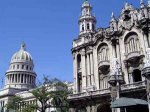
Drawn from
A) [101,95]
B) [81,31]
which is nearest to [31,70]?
[81,31]

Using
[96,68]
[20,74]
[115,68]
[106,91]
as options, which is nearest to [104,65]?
[96,68]

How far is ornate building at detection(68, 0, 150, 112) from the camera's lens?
48.6 m

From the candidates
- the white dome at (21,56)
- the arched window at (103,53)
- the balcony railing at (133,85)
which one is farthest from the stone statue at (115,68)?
the white dome at (21,56)

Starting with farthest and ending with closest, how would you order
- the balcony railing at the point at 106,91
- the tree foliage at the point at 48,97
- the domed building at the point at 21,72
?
the domed building at the point at 21,72 → the tree foliage at the point at 48,97 → the balcony railing at the point at 106,91

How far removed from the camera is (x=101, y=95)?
2016 inches

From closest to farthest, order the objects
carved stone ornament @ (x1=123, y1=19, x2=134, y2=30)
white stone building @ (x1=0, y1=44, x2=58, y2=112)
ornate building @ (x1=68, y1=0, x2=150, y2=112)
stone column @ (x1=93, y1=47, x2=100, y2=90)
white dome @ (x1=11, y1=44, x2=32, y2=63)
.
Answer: ornate building @ (x1=68, y1=0, x2=150, y2=112) < carved stone ornament @ (x1=123, y1=19, x2=134, y2=30) < stone column @ (x1=93, y1=47, x2=100, y2=90) < white stone building @ (x1=0, y1=44, x2=58, y2=112) < white dome @ (x1=11, y1=44, x2=32, y2=63)

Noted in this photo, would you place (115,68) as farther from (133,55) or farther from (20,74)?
(20,74)

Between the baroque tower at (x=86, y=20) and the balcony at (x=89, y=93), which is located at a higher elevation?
the baroque tower at (x=86, y=20)

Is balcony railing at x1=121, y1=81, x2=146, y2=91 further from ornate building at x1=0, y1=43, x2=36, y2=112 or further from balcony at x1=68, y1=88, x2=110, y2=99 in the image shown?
ornate building at x1=0, y1=43, x2=36, y2=112

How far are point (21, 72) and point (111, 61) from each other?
66.1m

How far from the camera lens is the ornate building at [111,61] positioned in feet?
159

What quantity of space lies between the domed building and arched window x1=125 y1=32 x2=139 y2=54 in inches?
2605

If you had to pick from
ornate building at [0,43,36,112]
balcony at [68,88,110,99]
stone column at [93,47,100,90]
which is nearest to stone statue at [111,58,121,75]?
balcony at [68,88,110,99]

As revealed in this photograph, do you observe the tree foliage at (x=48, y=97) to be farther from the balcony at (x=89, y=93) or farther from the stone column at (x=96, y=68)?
the stone column at (x=96, y=68)
